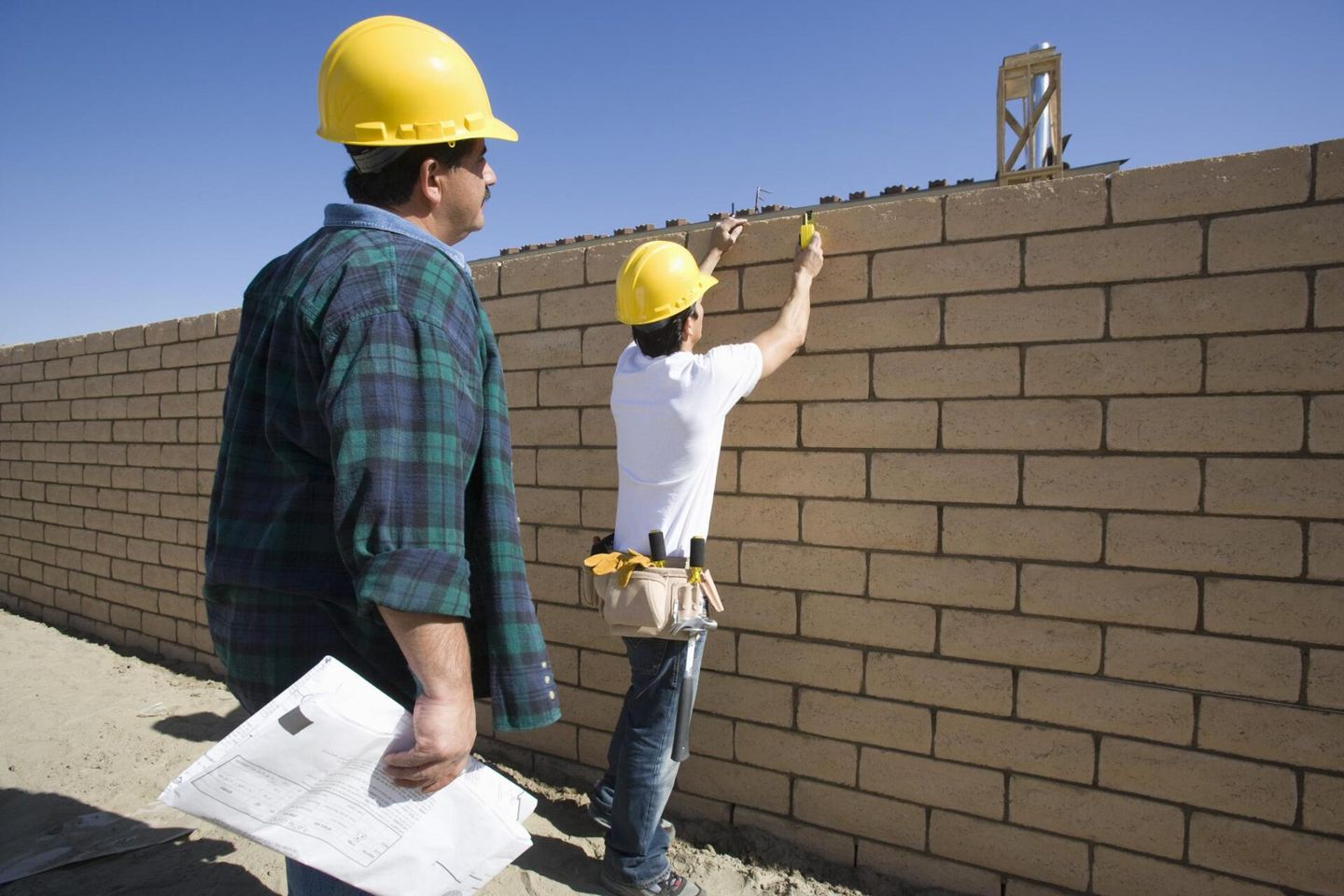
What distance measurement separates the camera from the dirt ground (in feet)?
9.27

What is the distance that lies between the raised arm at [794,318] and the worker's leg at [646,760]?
2.99 feet

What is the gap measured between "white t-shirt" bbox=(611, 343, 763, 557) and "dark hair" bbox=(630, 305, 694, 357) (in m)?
0.04

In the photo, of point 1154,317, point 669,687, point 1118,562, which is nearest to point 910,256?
point 1154,317

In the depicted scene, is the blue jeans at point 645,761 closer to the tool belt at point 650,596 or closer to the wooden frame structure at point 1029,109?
the tool belt at point 650,596

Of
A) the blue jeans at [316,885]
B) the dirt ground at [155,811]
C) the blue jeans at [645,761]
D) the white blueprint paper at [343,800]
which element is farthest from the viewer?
the dirt ground at [155,811]

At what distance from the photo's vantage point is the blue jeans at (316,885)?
4.57ft

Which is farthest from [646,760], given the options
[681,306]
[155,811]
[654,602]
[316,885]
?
[155,811]

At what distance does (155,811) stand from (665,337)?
288cm

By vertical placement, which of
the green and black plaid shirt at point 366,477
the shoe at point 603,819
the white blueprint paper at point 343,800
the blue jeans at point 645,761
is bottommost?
the shoe at point 603,819

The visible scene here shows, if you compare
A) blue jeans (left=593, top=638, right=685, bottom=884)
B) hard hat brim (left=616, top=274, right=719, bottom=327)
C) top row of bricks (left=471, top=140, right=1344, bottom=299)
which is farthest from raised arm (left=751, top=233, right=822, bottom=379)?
blue jeans (left=593, top=638, right=685, bottom=884)

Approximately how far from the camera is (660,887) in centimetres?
258

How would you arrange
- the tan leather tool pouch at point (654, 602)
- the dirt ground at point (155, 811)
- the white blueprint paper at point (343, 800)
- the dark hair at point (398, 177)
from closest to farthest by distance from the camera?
the white blueprint paper at point (343, 800)
the dark hair at point (398, 177)
the tan leather tool pouch at point (654, 602)
the dirt ground at point (155, 811)

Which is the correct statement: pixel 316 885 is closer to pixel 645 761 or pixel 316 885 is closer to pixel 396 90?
pixel 645 761

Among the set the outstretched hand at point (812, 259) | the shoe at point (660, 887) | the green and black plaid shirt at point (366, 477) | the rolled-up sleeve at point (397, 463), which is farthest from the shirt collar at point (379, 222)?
the shoe at point (660, 887)
